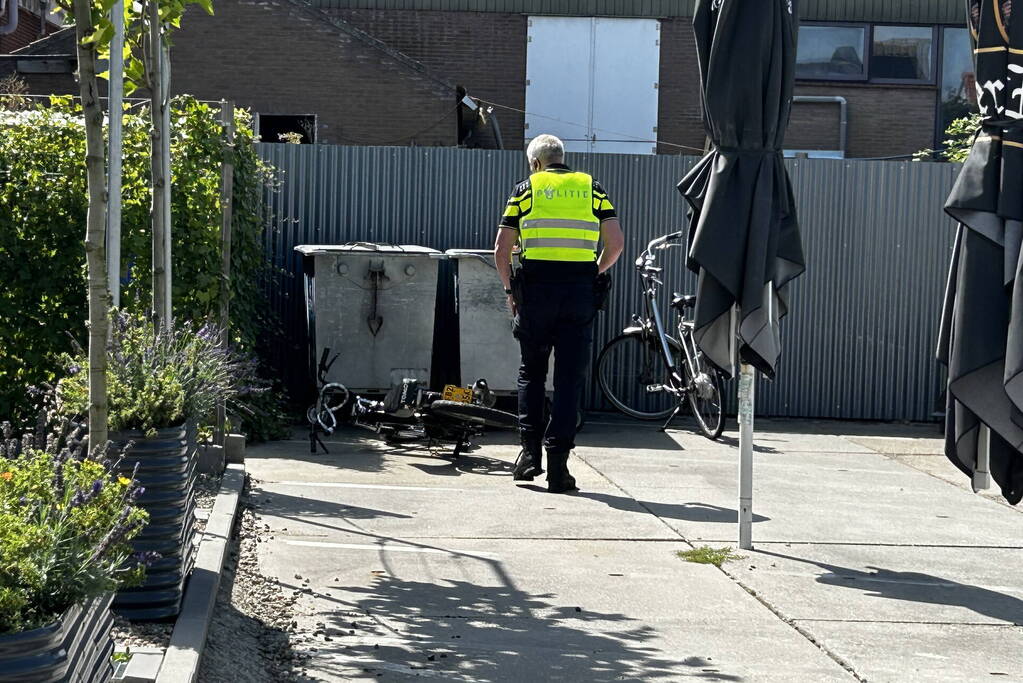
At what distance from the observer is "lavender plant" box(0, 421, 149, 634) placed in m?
3.06

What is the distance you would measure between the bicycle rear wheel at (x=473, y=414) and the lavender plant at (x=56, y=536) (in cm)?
543

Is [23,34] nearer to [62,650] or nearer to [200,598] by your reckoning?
[200,598]

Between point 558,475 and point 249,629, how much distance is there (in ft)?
10.8

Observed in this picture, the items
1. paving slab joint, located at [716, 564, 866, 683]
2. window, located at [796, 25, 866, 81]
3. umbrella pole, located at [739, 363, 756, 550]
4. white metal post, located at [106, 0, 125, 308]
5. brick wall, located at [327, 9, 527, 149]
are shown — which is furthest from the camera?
brick wall, located at [327, 9, 527, 149]

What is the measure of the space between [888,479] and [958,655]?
4410 millimetres

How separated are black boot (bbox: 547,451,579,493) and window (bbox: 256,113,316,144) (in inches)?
630

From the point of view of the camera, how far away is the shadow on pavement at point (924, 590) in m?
5.87

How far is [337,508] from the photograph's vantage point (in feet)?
24.7

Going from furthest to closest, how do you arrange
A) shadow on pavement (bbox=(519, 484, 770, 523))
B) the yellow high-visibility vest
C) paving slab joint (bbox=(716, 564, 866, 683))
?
1. the yellow high-visibility vest
2. shadow on pavement (bbox=(519, 484, 770, 523))
3. paving slab joint (bbox=(716, 564, 866, 683))

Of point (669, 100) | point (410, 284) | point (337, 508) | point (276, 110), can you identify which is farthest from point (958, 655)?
point (669, 100)

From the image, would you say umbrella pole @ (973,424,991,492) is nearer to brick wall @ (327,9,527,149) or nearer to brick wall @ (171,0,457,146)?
brick wall @ (171,0,457,146)

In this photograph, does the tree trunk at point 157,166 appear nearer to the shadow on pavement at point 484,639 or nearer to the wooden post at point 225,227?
the wooden post at point 225,227

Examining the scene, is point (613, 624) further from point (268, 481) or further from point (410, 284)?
point (410, 284)

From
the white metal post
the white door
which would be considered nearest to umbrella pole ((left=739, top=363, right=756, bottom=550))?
the white metal post
